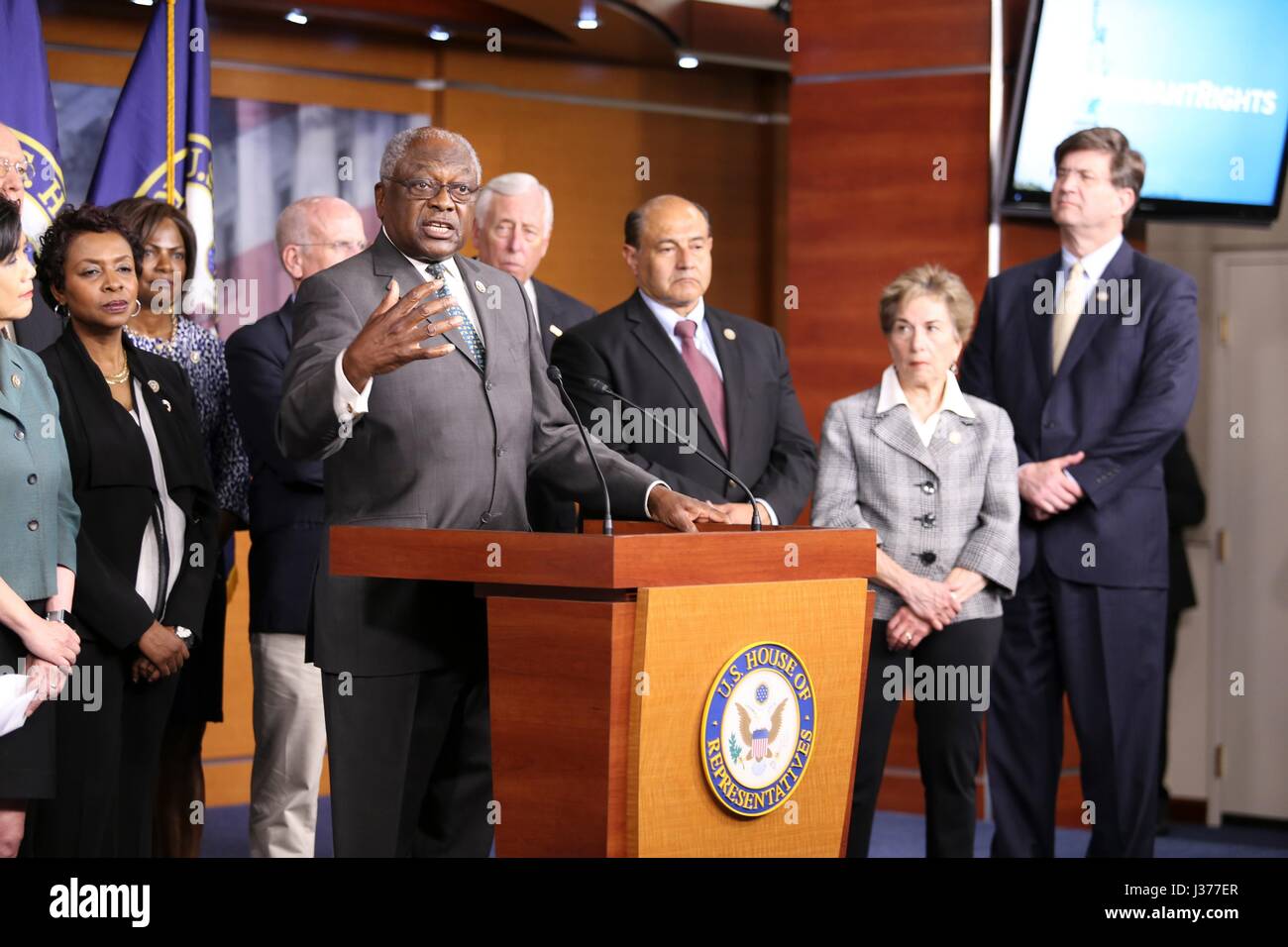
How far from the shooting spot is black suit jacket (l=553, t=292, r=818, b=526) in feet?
12.4

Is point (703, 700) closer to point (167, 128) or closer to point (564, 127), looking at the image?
point (167, 128)

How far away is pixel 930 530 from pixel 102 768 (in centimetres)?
202

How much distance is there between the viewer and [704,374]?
387 centimetres

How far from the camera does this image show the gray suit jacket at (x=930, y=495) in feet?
12.5

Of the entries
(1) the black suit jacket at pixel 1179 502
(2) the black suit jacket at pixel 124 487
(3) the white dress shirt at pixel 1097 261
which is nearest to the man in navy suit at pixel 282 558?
(2) the black suit jacket at pixel 124 487

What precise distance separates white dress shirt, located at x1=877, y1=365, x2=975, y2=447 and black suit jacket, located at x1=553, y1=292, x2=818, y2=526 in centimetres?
23

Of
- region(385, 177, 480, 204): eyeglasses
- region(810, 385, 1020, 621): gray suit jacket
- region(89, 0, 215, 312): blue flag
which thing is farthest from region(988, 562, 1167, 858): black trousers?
region(89, 0, 215, 312): blue flag

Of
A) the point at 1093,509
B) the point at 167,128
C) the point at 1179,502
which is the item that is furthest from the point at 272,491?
the point at 1179,502

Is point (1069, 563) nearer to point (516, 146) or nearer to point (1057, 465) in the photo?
point (1057, 465)

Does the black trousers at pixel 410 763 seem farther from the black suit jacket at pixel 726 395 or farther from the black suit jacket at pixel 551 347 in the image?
the black suit jacket at pixel 726 395

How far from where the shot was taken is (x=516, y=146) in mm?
6988

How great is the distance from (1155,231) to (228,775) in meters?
4.23
